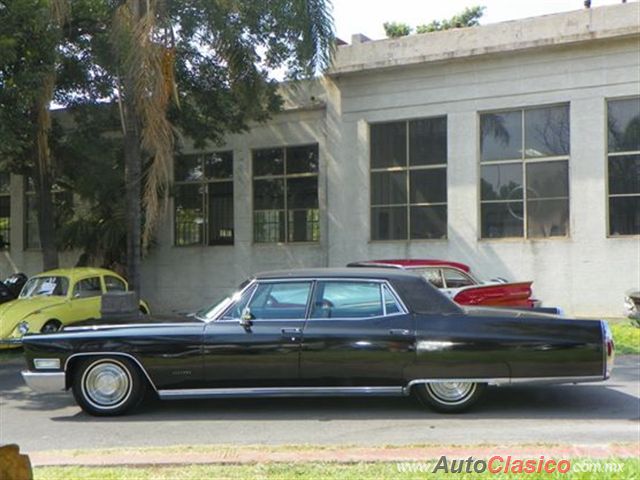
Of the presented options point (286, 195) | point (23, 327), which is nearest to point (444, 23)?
point (286, 195)

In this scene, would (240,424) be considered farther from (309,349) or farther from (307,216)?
(307,216)

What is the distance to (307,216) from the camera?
2044cm

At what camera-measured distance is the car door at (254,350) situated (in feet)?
23.1

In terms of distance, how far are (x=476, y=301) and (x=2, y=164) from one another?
1290 cm

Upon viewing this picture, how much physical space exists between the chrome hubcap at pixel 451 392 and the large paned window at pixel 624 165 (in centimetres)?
1118

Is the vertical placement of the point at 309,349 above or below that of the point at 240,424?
above

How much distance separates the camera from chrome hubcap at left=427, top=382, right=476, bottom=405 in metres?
7.11

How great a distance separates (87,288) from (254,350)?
763 centimetres

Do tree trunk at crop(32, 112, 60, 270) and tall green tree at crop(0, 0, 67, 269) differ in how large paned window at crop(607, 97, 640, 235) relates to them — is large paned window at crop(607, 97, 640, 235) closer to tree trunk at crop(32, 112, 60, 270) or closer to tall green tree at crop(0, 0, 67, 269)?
tall green tree at crop(0, 0, 67, 269)

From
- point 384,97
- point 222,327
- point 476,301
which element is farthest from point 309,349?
point 384,97

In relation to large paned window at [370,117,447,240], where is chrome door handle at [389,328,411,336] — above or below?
below

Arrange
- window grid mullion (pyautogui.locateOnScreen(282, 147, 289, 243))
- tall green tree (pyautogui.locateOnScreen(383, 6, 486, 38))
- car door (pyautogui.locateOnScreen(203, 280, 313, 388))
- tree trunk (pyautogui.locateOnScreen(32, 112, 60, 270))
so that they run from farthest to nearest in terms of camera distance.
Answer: tall green tree (pyautogui.locateOnScreen(383, 6, 486, 38))
window grid mullion (pyautogui.locateOnScreen(282, 147, 289, 243))
tree trunk (pyautogui.locateOnScreen(32, 112, 60, 270))
car door (pyautogui.locateOnScreen(203, 280, 313, 388))

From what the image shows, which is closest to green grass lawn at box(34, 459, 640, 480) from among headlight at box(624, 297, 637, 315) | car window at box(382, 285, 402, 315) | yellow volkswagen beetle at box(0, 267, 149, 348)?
car window at box(382, 285, 402, 315)

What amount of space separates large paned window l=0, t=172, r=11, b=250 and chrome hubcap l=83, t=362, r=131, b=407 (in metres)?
19.8
